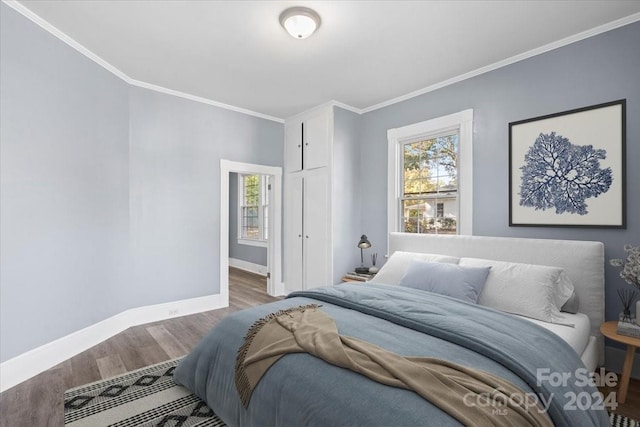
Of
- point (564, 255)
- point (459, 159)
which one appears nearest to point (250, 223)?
point (459, 159)

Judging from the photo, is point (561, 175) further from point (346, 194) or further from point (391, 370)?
point (391, 370)

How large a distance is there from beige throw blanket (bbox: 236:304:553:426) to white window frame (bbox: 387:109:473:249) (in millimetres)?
2262

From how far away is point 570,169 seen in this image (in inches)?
110

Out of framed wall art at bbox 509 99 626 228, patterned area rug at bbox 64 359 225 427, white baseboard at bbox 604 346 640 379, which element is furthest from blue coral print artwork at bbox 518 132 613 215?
patterned area rug at bbox 64 359 225 427

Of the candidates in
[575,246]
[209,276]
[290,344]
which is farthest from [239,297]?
[575,246]

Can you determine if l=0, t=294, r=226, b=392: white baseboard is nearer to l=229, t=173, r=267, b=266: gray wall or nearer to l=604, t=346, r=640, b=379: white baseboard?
l=229, t=173, r=267, b=266: gray wall

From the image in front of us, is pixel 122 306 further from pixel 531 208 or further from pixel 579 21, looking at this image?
pixel 579 21

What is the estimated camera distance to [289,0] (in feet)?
7.64

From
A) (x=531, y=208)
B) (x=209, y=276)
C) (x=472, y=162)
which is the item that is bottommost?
(x=209, y=276)

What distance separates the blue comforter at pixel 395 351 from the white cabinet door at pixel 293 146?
296 cm

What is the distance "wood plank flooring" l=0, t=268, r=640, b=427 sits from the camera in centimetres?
207

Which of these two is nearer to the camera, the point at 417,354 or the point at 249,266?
the point at 417,354

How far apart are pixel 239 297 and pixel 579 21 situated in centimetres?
488

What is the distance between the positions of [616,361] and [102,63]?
5.28m
